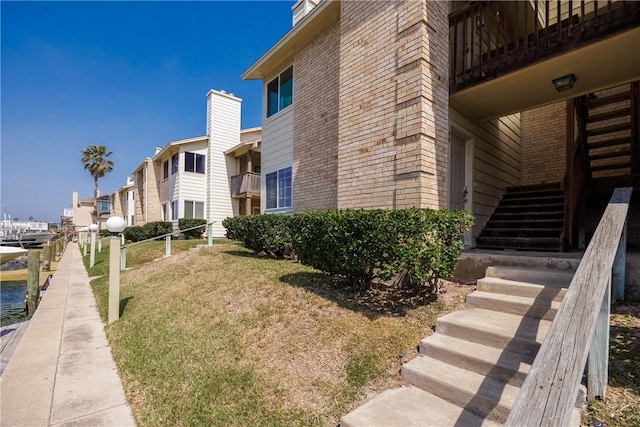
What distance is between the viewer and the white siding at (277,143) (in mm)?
10868

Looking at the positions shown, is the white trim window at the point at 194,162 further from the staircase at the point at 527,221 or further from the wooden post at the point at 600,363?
the wooden post at the point at 600,363

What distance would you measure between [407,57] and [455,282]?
12.4 ft

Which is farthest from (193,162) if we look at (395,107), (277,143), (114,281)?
(395,107)

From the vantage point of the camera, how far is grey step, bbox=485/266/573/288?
12.4ft

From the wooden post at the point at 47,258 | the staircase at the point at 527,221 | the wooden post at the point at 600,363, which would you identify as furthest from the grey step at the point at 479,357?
the wooden post at the point at 47,258

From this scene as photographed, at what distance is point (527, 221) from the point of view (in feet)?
22.0

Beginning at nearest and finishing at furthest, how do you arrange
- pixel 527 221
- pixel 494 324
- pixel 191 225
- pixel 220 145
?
pixel 494 324
pixel 527 221
pixel 191 225
pixel 220 145

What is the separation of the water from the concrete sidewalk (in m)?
4.24

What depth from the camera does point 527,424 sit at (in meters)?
1.30

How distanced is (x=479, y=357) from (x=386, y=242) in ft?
5.05

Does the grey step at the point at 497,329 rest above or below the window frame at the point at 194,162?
below

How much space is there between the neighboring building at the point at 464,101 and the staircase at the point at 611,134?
4 centimetres

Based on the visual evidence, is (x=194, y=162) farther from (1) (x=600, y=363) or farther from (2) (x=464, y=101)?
(1) (x=600, y=363)

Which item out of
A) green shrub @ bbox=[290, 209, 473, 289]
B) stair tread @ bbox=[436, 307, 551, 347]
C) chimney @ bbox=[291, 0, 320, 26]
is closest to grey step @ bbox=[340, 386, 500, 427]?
stair tread @ bbox=[436, 307, 551, 347]
